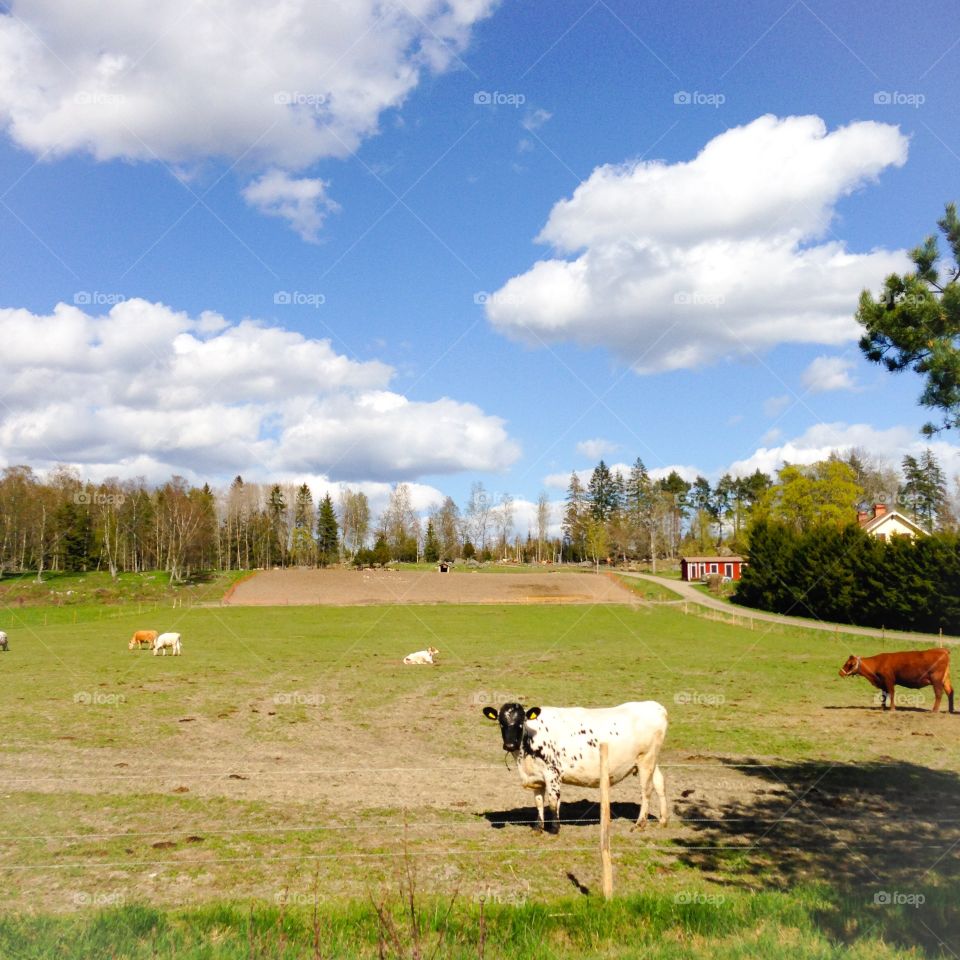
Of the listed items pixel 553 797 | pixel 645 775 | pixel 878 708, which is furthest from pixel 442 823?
pixel 878 708

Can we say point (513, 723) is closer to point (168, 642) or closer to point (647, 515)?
point (168, 642)

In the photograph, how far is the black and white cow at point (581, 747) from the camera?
1076 centimetres

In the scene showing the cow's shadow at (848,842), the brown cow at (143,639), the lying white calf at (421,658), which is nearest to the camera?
the cow's shadow at (848,842)

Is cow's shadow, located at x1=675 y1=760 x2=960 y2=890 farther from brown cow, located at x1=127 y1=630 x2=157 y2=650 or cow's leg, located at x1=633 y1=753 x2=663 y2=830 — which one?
brown cow, located at x1=127 y1=630 x2=157 y2=650

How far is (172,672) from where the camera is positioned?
26453 millimetres

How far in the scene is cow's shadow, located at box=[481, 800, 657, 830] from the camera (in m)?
10.9

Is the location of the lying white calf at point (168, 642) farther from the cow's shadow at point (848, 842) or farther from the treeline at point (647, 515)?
the treeline at point (647, 515)

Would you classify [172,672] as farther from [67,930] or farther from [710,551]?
[710,551]

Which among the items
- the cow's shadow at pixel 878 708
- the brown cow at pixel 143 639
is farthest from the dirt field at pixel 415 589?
the cow's shadow at pixel 878 708

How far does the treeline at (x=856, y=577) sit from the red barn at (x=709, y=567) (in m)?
27.3

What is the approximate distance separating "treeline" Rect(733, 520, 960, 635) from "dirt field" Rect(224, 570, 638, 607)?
12.9m

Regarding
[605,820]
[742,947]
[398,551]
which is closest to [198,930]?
[605,820]

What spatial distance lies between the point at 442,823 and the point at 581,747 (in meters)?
2.35

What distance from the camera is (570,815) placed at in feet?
37.6
